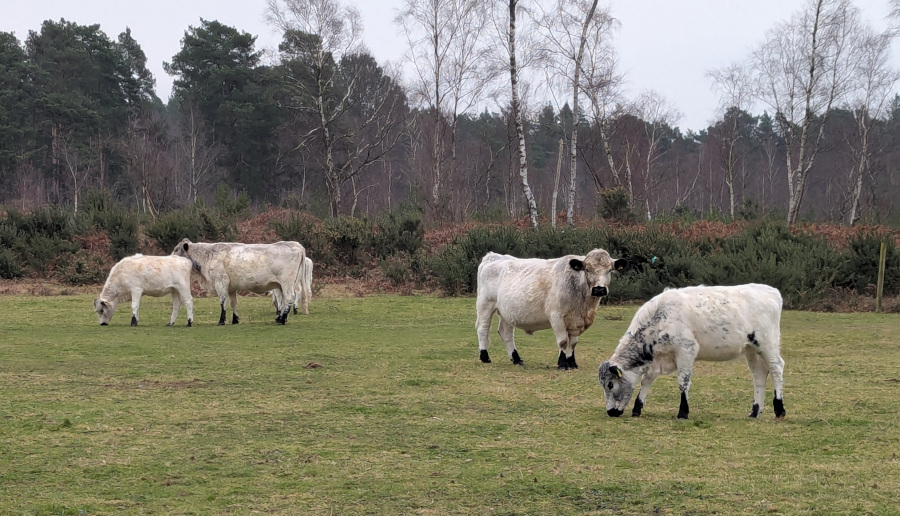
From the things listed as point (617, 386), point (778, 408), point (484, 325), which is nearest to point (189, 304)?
point (484, 325)

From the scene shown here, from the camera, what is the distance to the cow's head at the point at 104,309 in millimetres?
18909

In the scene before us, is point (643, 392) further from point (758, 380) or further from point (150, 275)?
point (150, 275)

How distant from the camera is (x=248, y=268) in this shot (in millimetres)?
19531

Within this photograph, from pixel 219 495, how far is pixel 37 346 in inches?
408

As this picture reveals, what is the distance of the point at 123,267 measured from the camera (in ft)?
63.2

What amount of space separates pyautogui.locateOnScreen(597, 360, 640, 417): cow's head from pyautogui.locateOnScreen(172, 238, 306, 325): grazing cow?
11.6 meters

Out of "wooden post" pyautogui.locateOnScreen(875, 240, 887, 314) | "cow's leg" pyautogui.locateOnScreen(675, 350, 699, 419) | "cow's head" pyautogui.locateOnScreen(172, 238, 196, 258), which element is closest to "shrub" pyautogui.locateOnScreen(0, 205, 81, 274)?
"cow's head" pyautogui.locateOnScreen(172, 238, 196, 258)

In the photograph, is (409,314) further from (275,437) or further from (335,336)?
(275,437)

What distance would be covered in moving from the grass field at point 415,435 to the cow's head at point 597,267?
1286mm

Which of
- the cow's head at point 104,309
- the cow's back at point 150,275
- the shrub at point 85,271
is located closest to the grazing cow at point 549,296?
the cow's back at point 150,275

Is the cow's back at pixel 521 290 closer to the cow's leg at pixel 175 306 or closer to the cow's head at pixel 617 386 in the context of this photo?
the cow's head at pixel 617 386

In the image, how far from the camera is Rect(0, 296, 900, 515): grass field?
20.0 feet

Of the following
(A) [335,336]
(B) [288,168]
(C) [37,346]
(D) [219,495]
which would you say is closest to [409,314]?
(A) [335,336]

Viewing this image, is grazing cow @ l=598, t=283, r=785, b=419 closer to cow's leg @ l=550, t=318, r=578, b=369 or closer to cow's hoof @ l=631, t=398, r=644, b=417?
cow's hoof @ l=631, t=398, r=644, b=417
